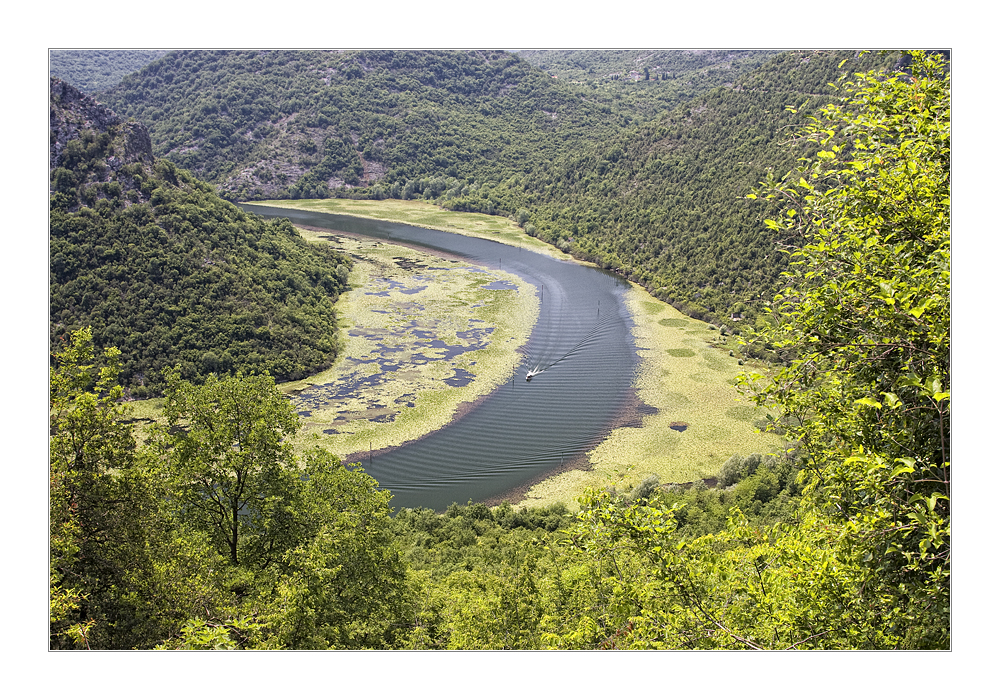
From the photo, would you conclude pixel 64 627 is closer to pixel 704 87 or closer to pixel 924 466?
pixel 924 466

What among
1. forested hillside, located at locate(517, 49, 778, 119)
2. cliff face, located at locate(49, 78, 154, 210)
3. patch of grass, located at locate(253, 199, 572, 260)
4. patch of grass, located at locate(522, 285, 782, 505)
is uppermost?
forested hillside, located at locate(517, 49, 778, 119)

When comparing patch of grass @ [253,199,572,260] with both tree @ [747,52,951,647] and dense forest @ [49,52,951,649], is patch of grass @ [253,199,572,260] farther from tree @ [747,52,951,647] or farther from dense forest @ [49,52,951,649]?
tree @ [747,52,951,647]

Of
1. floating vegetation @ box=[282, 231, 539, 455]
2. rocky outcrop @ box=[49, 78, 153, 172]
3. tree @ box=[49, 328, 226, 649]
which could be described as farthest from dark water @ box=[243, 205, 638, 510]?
rocky outcrop @ box=[49, 78, 153, 172]

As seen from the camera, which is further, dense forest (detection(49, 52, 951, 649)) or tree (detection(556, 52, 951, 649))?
dense forest (detection(49, 52, 951, 649))

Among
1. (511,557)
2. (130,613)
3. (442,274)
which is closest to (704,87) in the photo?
(442,274)

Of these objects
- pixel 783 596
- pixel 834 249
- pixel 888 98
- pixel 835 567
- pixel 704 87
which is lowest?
pixel 783 596

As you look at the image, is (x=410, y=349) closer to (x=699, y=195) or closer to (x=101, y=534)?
(x=699, y=195)

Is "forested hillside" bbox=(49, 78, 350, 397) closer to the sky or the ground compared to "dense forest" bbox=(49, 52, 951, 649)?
closer to the sky
